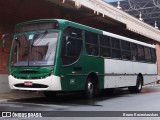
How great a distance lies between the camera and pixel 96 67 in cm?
1517

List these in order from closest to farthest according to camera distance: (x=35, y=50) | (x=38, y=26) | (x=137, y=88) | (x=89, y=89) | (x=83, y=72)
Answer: (x=35, y=50) → (x=38, y=26) → (x=83, y=72) → (x=89, y=89) → (x=137, y=88)

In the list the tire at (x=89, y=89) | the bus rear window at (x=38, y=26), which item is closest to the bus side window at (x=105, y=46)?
the tire at (x=89, y=89)

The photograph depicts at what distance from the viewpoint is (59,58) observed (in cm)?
1255

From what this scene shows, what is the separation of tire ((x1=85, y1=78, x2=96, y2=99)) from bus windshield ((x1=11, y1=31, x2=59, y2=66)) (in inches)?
98.8

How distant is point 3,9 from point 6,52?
208 centimetres

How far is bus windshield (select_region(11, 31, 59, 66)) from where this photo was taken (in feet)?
41.4

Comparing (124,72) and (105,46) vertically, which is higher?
(105,46)

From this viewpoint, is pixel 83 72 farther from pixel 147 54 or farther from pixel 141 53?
pixel 147 54

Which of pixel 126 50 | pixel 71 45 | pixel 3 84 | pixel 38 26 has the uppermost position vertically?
pixel 38 26

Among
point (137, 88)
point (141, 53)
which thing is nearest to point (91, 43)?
point (137, 88)

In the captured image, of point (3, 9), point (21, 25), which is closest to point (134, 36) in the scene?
point (3, 9)

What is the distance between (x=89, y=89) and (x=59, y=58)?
106 inches

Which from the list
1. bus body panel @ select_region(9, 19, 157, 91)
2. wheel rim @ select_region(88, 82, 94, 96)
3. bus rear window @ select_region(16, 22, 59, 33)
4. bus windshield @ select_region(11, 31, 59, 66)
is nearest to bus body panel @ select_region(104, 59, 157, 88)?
bus body panel @ select_region(9, 19, 157, 91)

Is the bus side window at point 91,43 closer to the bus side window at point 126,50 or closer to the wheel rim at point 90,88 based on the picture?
the wheel rim at point 90,88
